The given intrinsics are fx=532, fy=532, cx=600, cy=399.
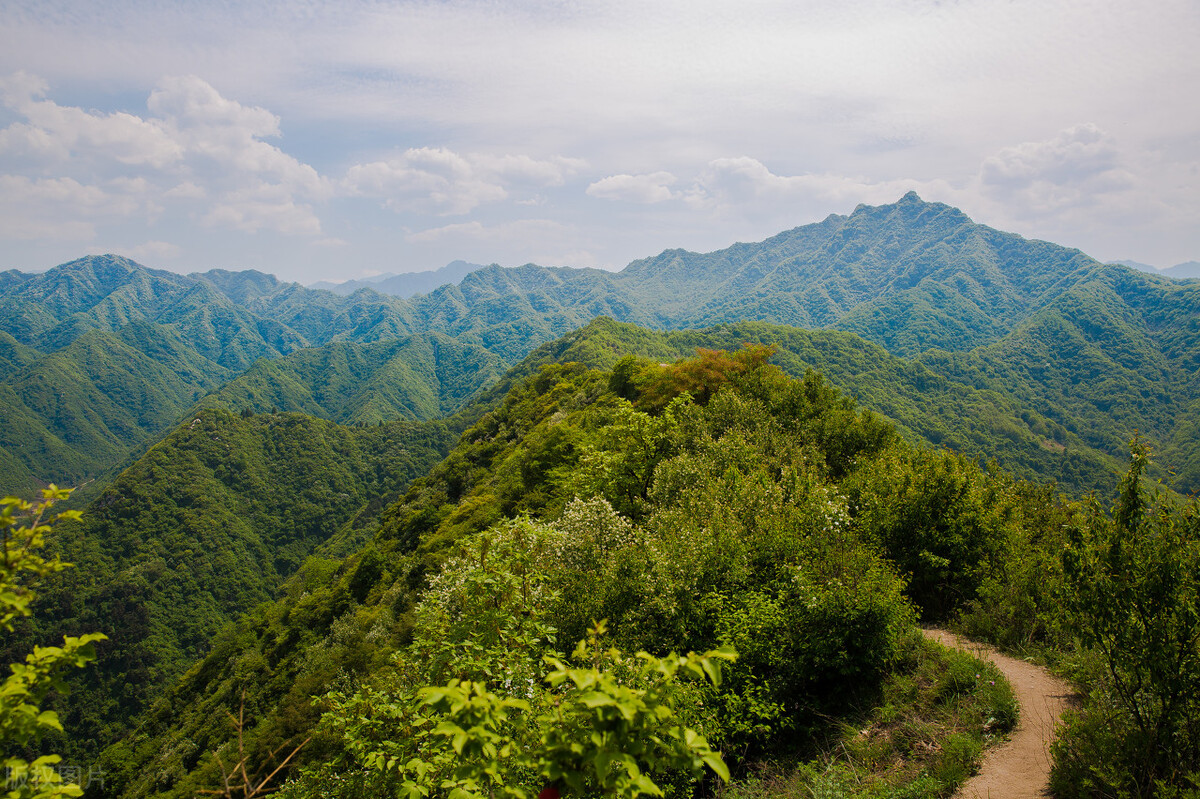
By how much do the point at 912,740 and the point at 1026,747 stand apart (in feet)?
7.55

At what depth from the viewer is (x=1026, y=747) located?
39.8 feet

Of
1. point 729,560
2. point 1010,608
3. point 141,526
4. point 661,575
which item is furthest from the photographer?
point 141,526

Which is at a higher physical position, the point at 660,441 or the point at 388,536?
the point at 660,441

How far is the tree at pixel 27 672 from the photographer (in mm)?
5051

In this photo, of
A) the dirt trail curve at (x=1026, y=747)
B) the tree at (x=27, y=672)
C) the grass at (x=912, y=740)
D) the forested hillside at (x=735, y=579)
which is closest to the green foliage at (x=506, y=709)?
the forested hillside at (x=735, y=579)

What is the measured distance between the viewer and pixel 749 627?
14453mm

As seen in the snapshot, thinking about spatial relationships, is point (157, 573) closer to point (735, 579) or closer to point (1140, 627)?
point (735, 579)

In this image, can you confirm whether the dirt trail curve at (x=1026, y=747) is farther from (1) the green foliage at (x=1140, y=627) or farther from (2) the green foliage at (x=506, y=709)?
(2) the green foliage at (x=506, y=709)

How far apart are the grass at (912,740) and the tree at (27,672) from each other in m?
11.4

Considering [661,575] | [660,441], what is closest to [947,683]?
[661,575]

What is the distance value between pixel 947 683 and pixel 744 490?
8.71 meters

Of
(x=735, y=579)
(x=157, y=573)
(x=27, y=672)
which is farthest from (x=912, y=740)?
(x=157, y=573)

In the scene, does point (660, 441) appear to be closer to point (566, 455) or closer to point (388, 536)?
point (566, 455)

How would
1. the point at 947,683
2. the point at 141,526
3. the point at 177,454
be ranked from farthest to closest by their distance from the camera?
the point at 177,454
the point at 141,526
the point at 947,683
